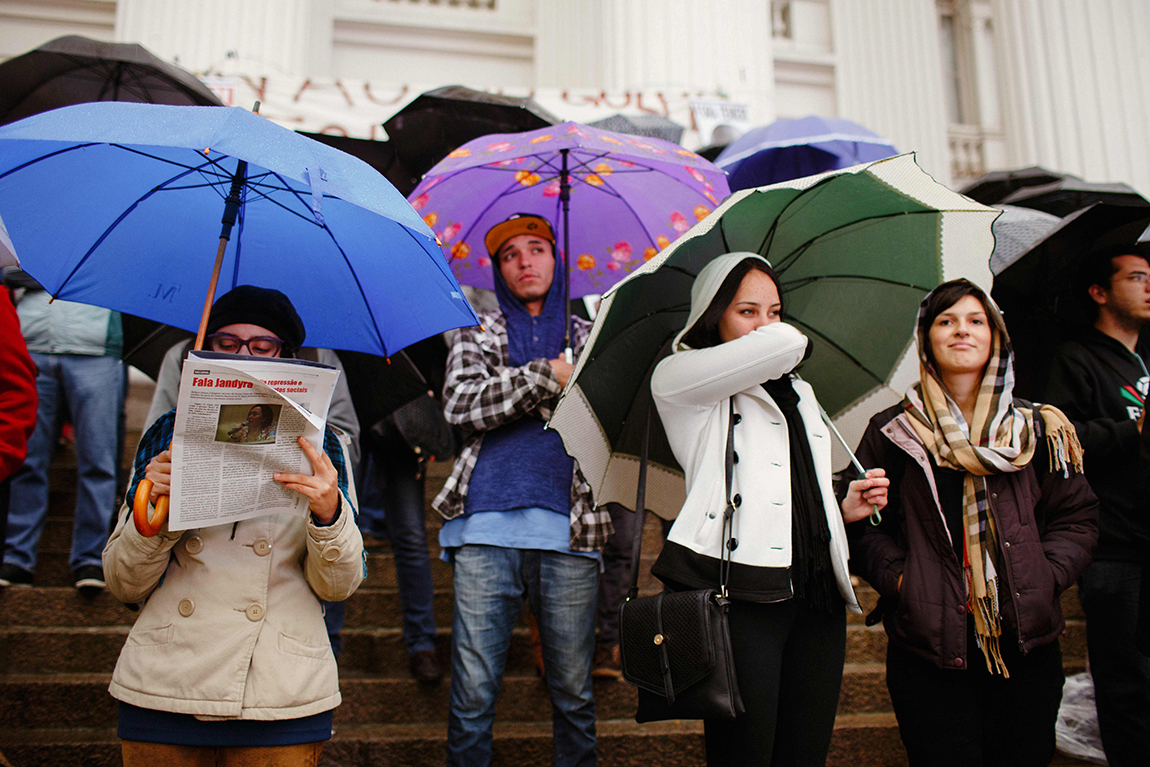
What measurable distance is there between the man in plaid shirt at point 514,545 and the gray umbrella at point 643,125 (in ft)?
8.04

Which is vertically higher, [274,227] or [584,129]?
[584,129]

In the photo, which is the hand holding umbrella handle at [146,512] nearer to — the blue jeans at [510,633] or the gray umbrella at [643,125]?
the blue jeans at [510,633]

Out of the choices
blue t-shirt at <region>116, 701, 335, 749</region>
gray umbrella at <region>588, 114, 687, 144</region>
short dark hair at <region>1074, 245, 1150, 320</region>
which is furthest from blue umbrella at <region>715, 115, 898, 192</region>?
blue t-shirt at <region>116, 701, 335, 749</region>

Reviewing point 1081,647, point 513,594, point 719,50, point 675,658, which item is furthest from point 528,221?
point 719,50

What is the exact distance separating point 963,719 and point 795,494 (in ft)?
2.52

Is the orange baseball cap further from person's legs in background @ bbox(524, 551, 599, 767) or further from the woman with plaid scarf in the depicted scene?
the woman with plaid scarf

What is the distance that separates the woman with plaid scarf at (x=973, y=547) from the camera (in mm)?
2188

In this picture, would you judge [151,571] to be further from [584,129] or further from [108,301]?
[584,129]

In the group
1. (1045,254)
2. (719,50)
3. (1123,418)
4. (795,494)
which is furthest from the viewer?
(719,50)

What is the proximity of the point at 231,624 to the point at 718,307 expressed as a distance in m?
1.49

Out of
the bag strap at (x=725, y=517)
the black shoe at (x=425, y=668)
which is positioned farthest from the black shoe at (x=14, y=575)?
the bag strap at (x=725, y=517)

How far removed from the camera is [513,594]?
2600mm

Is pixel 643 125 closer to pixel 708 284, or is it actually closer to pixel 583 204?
pixel 583 204

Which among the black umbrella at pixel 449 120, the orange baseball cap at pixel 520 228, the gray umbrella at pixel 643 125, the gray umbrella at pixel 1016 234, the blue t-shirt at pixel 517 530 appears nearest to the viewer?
the blue t-shirt at pixel 517 530
